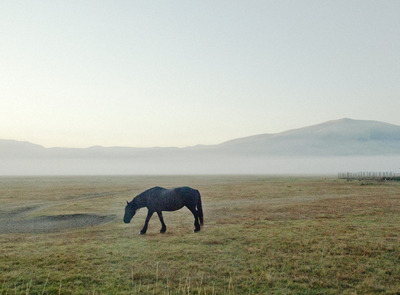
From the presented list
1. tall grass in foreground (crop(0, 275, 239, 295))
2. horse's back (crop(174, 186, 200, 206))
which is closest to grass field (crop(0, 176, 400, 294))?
tall grass in foreground (crop(0, 275, 239, 295))

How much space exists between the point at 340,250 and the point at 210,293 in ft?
25.1

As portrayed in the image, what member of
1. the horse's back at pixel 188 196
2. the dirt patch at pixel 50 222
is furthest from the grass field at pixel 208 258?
the horse's back at pixel 188 196

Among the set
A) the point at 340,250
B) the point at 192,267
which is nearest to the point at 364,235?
the point at 340,250

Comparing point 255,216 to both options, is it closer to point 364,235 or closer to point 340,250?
point 364,235

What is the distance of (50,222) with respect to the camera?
2261 cm

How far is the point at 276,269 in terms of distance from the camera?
427 inches

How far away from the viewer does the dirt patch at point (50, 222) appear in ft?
65.6

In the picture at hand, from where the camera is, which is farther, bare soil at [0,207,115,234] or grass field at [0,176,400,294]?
bare soil at [0,207,115,234]

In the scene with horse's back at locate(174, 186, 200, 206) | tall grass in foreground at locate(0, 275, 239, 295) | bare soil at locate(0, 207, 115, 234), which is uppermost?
horse's back at locate(174, 186, 200, 206)

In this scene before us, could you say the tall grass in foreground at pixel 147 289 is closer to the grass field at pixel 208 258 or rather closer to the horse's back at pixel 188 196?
the grass field at pixel 208 258

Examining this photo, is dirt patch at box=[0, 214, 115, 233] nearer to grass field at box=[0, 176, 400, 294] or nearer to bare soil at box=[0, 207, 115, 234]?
bare soil at box=[0, 207, 115, 234]

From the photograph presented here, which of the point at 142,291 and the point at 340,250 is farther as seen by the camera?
the point at 340,250

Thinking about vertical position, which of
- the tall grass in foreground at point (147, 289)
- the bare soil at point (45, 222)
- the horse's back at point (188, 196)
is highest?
the horse's back at point (188, 196)

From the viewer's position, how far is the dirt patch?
20.0 m
